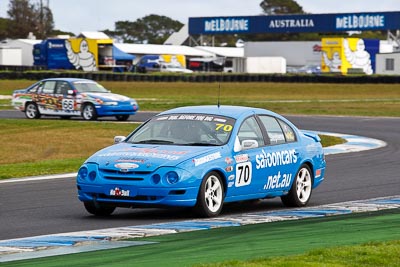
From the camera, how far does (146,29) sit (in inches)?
6964

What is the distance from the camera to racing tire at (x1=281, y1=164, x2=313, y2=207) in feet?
42.9

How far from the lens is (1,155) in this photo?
22.9 meters

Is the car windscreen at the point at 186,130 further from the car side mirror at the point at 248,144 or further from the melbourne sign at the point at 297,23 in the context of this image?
the melbourne sign at the point at 297,23

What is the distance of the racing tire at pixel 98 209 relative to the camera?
463 inches

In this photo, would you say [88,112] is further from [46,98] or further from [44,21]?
[44,21]

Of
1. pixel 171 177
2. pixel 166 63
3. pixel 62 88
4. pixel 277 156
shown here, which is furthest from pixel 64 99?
pixel 166 63

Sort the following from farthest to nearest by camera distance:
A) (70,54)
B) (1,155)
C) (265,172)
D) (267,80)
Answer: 1. (70,54)
2. (267,80)
3. (1,155)
4. (265,172)

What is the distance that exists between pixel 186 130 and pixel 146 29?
6524 inches

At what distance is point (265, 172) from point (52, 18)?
15595 centimetres

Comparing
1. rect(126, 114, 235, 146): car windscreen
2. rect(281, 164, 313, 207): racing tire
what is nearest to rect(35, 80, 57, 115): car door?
rect(281, 164, 313, 207): racing tire

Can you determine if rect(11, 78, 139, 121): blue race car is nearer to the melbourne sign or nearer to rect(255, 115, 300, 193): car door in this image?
rect(255, 115, 300, 193): car door

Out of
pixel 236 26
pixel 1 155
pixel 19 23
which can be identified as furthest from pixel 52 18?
pixel 1 155

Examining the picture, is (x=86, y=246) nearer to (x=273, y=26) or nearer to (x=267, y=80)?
(x=267, y=80)

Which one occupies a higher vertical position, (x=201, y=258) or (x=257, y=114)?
(x=257, y=114)
